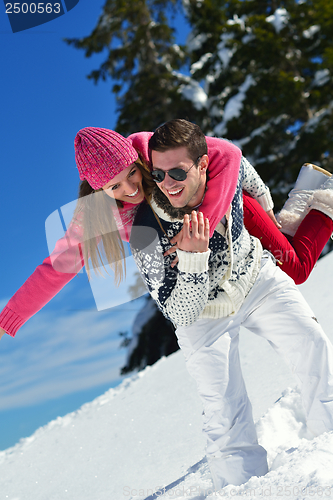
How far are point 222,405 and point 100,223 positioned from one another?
0.87 meters

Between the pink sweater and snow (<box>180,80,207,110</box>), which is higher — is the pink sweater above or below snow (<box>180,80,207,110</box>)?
below

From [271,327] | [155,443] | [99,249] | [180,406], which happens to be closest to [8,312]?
[99,249]

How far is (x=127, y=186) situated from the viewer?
1.45 metres

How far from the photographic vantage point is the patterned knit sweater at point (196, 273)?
1412mm

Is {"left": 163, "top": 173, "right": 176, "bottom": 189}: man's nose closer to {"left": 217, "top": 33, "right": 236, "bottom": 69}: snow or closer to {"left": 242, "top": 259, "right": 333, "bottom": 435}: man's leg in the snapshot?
{"left": 242, "top": 259, "right": 333, "bottom": 435}: man's leg

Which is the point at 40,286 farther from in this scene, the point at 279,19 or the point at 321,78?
the point at 279,19

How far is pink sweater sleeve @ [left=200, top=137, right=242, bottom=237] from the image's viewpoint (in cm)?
143

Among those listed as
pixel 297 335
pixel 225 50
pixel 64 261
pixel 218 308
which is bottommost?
pixel 297 335

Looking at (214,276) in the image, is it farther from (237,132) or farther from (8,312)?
(237,132)

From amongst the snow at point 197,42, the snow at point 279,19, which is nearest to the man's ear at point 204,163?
the snow at point 279,19

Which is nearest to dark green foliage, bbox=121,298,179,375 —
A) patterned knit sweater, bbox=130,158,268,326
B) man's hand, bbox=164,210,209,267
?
patterned knit sweater, bbox=130,158,268,326

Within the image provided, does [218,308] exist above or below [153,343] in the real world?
above

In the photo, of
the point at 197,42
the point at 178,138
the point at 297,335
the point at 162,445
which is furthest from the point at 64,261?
the point at 197,42

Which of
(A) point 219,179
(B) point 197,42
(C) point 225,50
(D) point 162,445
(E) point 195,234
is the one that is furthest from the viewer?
(B) point 197,42
